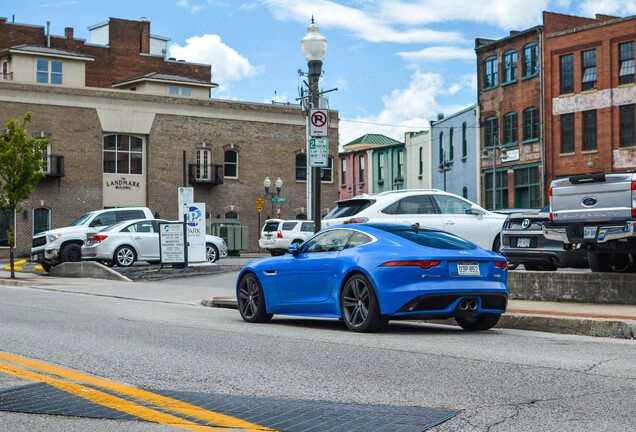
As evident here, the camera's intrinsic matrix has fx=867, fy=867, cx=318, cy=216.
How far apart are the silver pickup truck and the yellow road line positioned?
27.7 feet

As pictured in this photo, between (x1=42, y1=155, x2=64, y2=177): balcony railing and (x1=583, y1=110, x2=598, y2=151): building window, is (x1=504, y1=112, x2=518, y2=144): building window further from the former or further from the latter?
(x1=42, y1=155, x2=64, y2=177): balcony railing

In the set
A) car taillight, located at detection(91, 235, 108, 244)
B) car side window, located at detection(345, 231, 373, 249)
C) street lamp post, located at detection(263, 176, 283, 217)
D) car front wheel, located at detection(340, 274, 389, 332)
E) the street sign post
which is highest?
street lamp post, located at detection(263, 176, 283, 217)

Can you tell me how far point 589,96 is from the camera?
145 ft

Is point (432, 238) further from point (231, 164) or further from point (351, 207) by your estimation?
point (231, 164)

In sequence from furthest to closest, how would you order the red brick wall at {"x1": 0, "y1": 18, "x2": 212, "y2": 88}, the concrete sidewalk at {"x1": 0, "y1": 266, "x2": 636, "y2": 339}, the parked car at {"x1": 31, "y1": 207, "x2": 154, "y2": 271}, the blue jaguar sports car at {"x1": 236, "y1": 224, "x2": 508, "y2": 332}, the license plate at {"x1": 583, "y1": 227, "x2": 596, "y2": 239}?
the red brick wall at {"x1": 0, "y1": 18, "x2": 212, "y2": 88} < the parked car at {"x1": 31, "y1": 207, "x2": 154, "y2": 271} < the license plate at {"x1": 583, "y1": 227, "x2": 596, "y2": 239} < the concrete sidewalk at {"x1": 0, "y1": 266, "x2": 636, "y2": 339} < the blue jaguar sports car at {"x1": 236, "y1": 224, "x2": 508, "y2": 332}

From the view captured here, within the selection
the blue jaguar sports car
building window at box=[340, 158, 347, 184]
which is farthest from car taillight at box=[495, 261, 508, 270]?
building window at box=[340, 158, 347, 184]

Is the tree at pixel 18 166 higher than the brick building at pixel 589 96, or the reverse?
the brick building at pixel 589 96

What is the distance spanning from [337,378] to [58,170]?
4158 cm

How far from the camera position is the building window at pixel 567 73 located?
4534 cm

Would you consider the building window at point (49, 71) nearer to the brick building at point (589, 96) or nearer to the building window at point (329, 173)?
the building window at point (329, 173)

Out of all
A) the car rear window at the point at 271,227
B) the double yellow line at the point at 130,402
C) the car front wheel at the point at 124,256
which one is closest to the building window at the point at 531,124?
the car rear window at the point at 271,227

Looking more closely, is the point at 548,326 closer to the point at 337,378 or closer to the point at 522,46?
the point at 337,378

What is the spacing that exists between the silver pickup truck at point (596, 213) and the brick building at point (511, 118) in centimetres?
3275

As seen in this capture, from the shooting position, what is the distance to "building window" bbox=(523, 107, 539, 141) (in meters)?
47.1
